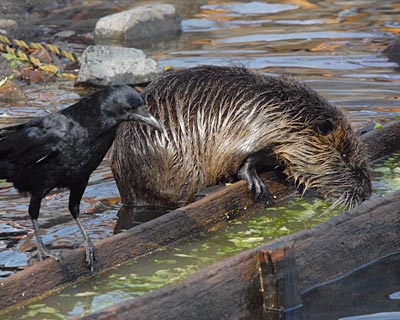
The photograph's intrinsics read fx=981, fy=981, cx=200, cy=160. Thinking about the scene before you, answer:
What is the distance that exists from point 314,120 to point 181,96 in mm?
994

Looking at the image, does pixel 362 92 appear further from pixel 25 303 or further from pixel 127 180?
pixel 25 303

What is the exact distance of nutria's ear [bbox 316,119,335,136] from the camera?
7.20 metres

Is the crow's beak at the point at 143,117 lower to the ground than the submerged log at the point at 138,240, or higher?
higher

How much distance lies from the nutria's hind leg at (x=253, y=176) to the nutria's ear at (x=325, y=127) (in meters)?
0.53

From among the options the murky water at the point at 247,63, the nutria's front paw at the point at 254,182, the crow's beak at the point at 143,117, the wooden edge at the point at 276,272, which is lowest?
the murky water at the point at 247,63

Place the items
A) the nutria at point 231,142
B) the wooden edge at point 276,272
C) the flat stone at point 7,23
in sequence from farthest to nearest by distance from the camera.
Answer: the flat stone at point 7,23
the nutria at point 231,142
the wooden edge at point 276,272

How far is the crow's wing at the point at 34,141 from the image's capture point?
5.25 meters

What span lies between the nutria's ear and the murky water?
1.86 feet

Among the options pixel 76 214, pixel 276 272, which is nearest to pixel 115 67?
pixel 76 214

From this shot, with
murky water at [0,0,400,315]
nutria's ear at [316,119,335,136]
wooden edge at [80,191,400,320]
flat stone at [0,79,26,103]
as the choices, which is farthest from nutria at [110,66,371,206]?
flat stone at [0,79,26,103]

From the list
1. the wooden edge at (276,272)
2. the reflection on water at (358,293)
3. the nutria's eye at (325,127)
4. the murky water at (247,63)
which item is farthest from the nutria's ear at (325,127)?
the reflection on water at (358,293)

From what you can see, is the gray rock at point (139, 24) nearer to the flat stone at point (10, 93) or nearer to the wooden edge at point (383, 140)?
the flat stone at point (10, 93)

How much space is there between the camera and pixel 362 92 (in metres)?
11.3

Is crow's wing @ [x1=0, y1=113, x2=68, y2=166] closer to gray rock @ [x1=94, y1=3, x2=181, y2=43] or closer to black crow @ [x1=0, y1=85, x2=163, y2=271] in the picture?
black crow @ [x1=0, y1=85, x2=163, y2=271]
